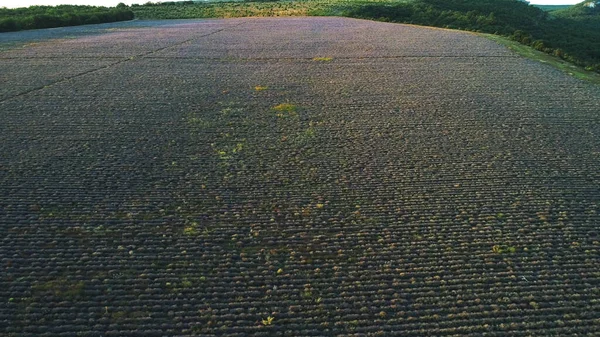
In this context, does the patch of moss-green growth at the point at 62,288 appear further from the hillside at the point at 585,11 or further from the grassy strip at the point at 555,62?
the hillside at the point at 585,11

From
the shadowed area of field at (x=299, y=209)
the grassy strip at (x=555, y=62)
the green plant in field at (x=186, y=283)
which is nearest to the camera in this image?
the shadowed area of field at (x=299, y=209)

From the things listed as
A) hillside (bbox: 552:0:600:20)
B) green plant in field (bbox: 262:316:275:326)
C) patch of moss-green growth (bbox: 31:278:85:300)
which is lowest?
green plant in field (bbox: 262:316:275:326)

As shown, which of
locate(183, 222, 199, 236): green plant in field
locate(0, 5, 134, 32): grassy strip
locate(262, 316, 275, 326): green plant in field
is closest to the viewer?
locate(262, 316, 275, 326): green plant in field

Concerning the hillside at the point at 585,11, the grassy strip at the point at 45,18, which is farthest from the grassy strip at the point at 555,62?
the hillside at the point at 585,11

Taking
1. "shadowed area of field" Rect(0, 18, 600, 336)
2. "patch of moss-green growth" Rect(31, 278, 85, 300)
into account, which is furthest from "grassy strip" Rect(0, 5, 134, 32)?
"patch of moss-green growth" Rect(31, 278, 85, 300)

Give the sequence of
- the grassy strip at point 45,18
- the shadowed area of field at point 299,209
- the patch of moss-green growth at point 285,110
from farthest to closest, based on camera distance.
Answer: the grassy strip at point 45,18, the patch of moss-green growth at point 285,110, the shadowed area of field at point 299,209

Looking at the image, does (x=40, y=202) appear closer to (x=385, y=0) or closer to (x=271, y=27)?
(x=271, y=27)

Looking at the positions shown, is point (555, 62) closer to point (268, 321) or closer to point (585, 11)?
point (268, 321)

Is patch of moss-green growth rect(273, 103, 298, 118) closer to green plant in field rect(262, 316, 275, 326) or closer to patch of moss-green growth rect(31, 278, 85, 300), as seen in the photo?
patch of moss-green growth rect(31, 278, 85, 300)

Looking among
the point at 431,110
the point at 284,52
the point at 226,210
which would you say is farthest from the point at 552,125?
the point at 284,52
